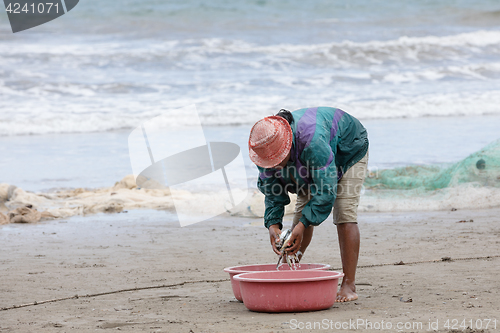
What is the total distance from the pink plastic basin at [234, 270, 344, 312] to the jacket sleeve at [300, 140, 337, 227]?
34 centimetres

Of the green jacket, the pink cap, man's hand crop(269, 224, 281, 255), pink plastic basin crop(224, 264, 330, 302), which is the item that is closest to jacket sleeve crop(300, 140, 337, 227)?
the green jacket

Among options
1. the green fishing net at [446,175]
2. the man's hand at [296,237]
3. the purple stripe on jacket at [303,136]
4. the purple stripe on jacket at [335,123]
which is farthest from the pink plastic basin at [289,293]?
the green fishing net at [446,175]

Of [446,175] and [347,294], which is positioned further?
[446,175]

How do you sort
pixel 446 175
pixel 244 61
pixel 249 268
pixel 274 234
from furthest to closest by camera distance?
pixel 244 61 → pixel 446 175 → pixel 249 268 → pixel 274 234

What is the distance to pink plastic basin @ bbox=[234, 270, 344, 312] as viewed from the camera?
10.8 feet

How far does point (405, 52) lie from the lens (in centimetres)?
2323

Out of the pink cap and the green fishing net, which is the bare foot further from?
the green fishing net

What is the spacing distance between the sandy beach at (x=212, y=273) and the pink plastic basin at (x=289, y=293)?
5 centimetres

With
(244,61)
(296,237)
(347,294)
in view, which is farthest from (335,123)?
(244,61)

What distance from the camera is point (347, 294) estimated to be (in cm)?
371

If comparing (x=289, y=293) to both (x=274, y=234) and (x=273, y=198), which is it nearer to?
(x=274, y=234)

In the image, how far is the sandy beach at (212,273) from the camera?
3219 millimetres

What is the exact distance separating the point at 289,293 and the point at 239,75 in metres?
17.4

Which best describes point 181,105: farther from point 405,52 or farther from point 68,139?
point 405,52
